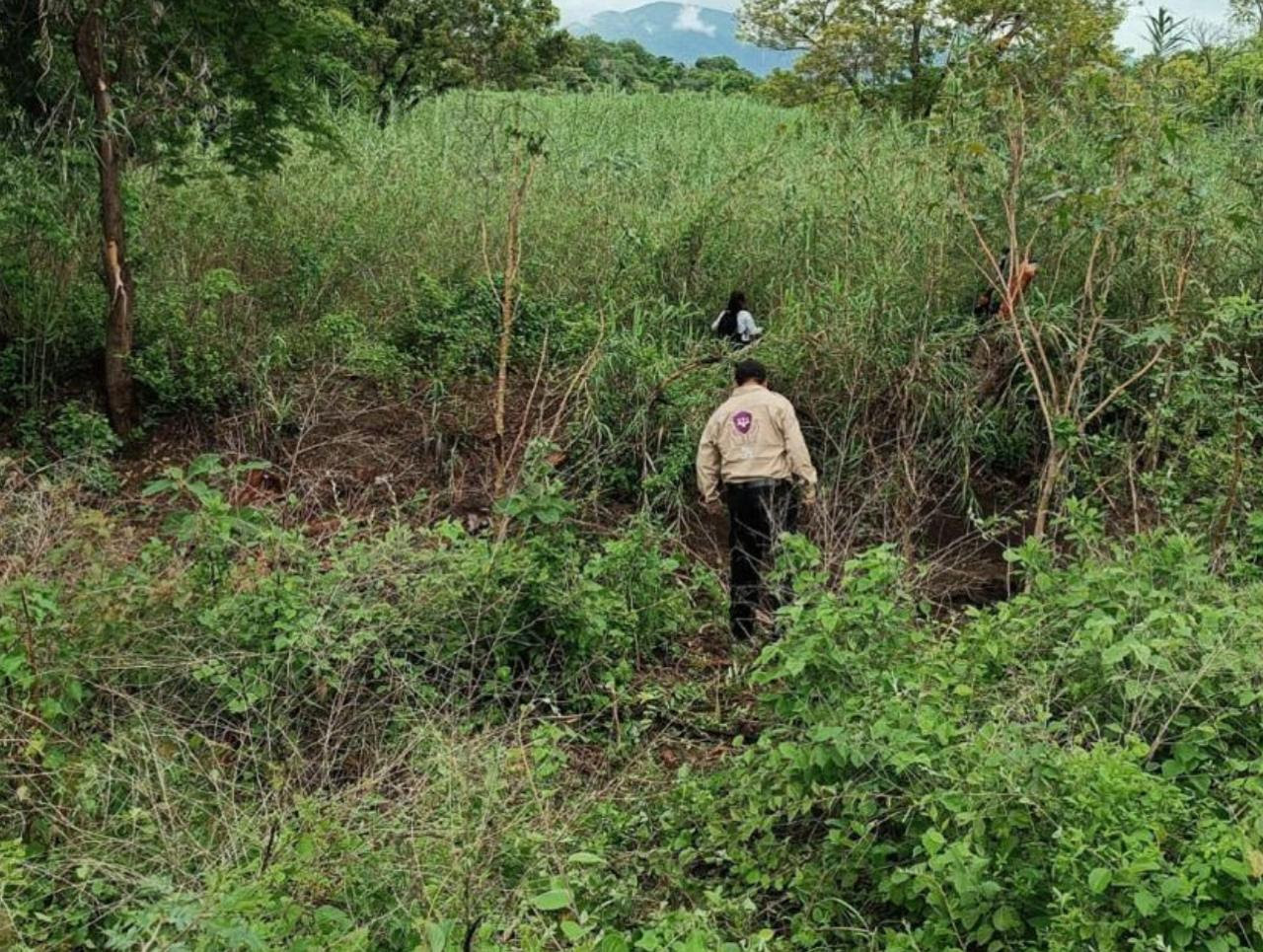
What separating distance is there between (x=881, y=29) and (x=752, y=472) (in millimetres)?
12809

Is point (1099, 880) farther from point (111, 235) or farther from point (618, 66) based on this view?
point (618, 66)

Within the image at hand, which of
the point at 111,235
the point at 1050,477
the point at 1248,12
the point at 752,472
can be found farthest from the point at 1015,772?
the point at 1248,12

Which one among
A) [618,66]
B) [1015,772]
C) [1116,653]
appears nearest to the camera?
[1015,772]

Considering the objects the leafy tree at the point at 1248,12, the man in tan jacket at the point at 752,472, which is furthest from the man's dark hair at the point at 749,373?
the leafy tree at the point at 1248,12

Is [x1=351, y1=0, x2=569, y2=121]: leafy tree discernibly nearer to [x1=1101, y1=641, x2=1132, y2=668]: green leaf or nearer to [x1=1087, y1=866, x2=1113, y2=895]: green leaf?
[x1=1101, y1=641, x2=1132, y2=668]: green leaf

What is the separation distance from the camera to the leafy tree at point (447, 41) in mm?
14883

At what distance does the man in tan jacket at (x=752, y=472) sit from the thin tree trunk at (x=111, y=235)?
3218 millimetres

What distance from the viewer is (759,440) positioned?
446 centimetres

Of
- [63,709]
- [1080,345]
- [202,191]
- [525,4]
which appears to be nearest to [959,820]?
[63,709]

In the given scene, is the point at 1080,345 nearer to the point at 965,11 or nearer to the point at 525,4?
the point at 965,11

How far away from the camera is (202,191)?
7.27 meters

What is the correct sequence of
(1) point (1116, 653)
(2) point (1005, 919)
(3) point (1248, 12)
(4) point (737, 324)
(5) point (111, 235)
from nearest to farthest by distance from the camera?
(2) point (1005, 919) < (1) point (1116, 653) < (5) point (111, 235) < (4) point (737, 324) < (3) point (1248, 12)

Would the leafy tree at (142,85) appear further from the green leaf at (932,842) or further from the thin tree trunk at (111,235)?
the green leaf at (932,842)

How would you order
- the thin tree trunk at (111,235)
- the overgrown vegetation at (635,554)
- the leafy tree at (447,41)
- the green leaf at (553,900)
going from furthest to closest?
the leafy tree at (447,41) < the thin tree trunk at (111,235) < the overgrown vegetation at (635,554) < the green leaf at (553,900)
